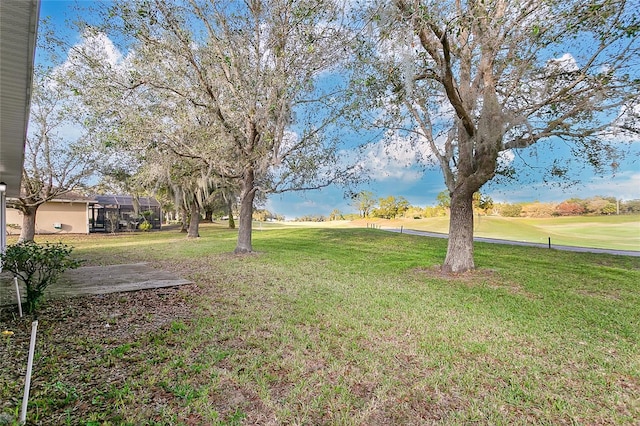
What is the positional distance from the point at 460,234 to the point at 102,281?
7882 mm

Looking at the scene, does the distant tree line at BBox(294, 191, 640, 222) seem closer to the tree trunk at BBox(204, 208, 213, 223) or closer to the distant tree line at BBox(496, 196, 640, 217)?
the distant tree line at BBox(496, 196, 640, 217)

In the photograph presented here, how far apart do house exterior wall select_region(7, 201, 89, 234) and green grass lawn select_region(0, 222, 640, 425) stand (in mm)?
19481

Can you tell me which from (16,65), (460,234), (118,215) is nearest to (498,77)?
(460,234)

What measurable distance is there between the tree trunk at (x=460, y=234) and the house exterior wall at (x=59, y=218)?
22983mm

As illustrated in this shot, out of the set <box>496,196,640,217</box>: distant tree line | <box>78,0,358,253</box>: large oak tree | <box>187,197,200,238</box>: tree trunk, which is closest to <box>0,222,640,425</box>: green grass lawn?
<box>78,0,358,253</box>: large oak tree

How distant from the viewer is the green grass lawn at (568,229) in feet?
54.5

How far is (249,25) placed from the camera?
8.27 metres

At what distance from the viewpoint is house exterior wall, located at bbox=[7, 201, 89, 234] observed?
18625mm

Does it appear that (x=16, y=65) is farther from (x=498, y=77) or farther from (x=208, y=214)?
(x=208, y=214)

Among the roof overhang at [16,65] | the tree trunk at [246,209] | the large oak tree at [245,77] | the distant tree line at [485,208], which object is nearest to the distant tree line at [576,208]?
the distant tree line at [485,208]

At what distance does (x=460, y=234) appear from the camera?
6988mm

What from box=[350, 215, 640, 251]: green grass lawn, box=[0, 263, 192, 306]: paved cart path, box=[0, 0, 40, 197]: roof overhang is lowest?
box=[0, 263, 192, 306]: paved cart path

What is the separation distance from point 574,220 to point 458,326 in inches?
906

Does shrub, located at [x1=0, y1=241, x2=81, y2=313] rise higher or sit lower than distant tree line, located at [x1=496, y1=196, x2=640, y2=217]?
lower
